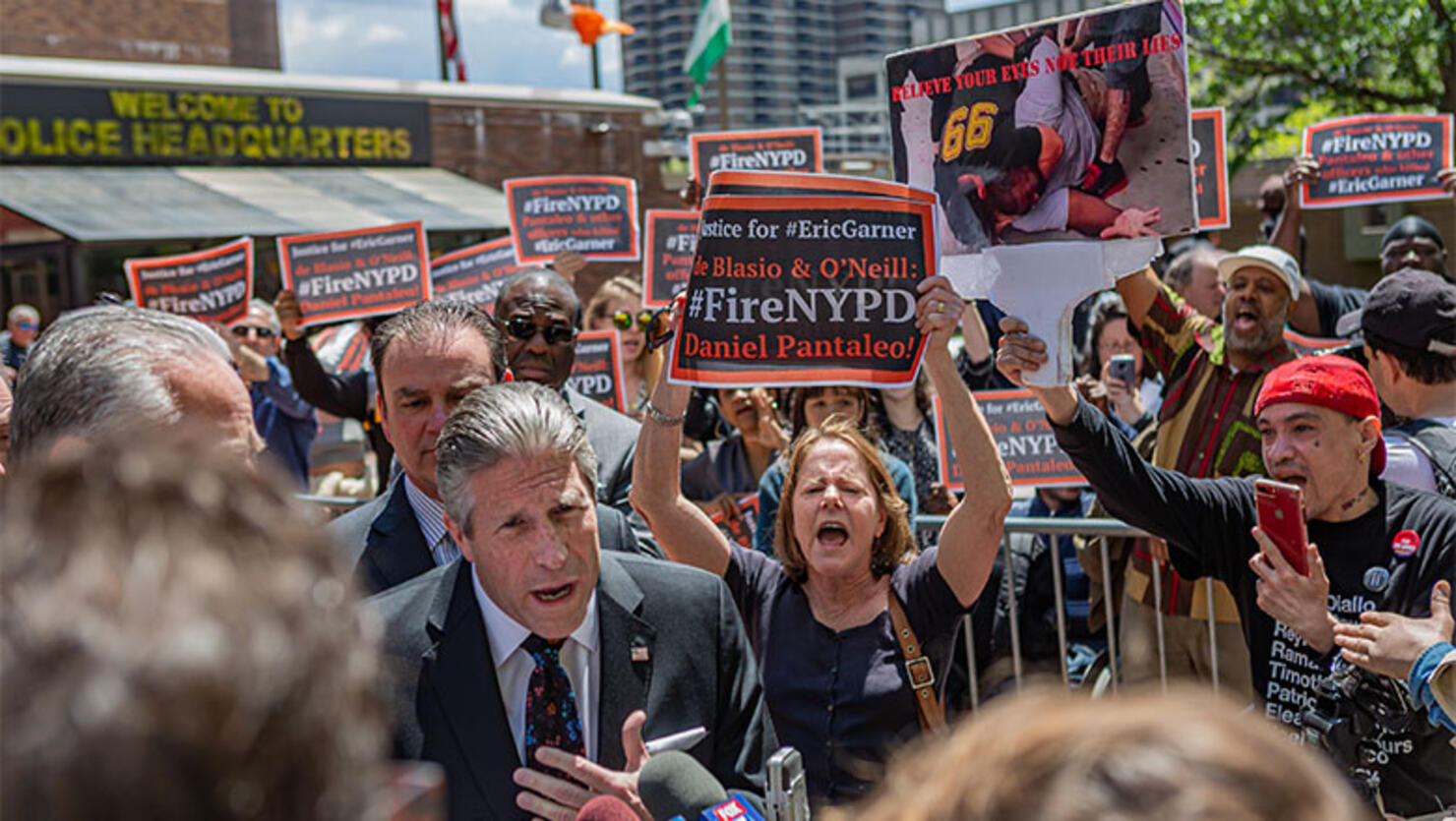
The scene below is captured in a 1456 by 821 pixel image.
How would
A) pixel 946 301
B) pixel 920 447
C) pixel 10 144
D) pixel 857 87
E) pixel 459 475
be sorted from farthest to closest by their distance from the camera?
1. pixel 857 87
2. pixel 10 144
3. pixel 920 447
4. pixel 946 301
5. pixel 459 475

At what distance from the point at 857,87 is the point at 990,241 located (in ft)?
279

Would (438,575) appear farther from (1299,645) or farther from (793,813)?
(1299,645)

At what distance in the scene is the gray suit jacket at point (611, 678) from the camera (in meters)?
2.38

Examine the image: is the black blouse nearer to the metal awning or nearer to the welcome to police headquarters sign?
the metal awning

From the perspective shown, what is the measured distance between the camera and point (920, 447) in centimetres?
582

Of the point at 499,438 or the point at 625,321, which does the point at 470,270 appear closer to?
the point at 625,321

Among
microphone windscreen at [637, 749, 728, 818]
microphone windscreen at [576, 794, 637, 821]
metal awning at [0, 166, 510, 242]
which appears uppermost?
metal awning at [0, 166, 510, 242]

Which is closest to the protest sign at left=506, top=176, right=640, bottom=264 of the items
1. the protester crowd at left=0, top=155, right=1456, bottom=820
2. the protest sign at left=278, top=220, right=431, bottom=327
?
the protest sign at left=278, top=220, right=431, bottom=327

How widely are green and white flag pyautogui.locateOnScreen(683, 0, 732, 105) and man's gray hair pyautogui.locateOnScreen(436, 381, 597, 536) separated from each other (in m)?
16.0

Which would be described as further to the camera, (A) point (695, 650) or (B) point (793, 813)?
(A) point (695, 650)

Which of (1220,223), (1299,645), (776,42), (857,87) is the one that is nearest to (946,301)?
(1299,645)

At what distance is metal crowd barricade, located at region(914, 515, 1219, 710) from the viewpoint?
4.61 meters

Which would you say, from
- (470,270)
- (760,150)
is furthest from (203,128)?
(760,150)

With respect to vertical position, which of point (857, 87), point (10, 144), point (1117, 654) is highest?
point (857, 87)
